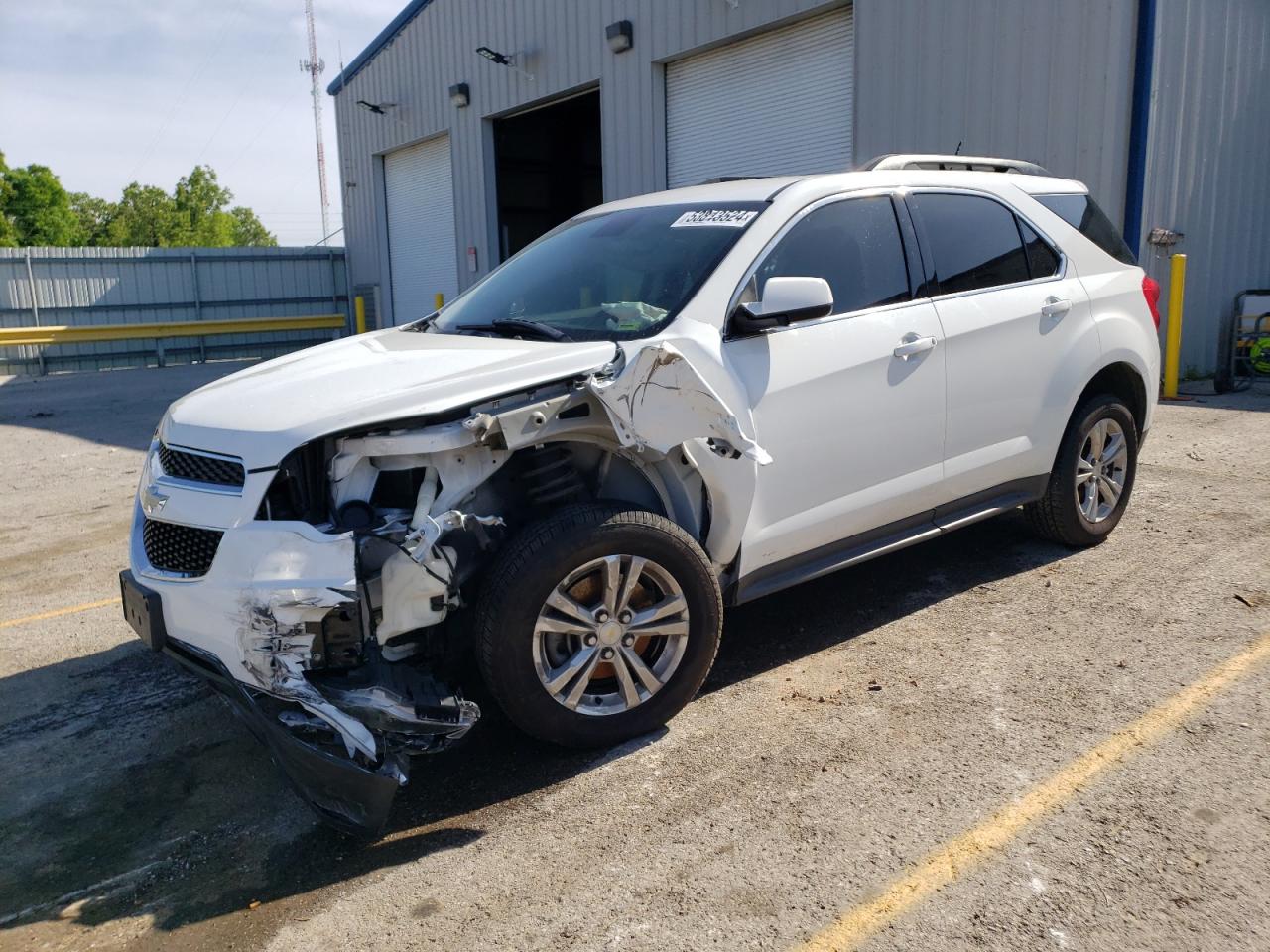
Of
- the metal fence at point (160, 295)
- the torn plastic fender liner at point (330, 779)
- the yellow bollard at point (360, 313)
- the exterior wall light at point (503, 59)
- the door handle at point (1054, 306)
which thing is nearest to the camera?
the torn plastic fender liner at point (330, 779)

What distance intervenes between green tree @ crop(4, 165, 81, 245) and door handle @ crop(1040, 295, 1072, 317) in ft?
194

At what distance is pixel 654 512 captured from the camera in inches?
138

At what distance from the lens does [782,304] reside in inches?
141

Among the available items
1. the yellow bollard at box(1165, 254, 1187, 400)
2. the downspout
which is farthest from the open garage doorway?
the yellow bollard at box(1165, 254, 1187, 400)

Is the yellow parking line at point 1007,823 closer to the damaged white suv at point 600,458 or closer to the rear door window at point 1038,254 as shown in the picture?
the damaged white suv at point 600,458

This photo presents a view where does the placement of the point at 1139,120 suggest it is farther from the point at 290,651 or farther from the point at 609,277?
the point at 290,651

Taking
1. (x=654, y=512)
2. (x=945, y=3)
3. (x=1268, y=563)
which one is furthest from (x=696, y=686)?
(x=945, y=3)

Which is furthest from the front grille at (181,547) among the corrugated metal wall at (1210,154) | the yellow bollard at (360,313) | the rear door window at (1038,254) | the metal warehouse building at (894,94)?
the yellow bollard at (360,313)

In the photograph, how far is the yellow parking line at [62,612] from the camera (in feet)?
16.5

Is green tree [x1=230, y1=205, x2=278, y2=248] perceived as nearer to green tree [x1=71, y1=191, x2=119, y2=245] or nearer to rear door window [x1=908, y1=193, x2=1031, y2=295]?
green tree [x1=71, y1=191, x2=119, y2=245]

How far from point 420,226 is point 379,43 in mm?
3898

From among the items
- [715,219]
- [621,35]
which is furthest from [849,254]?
[621,35]

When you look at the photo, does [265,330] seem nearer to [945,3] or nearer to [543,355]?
[945,3]

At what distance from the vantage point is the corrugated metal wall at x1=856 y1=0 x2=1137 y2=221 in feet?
32.8
